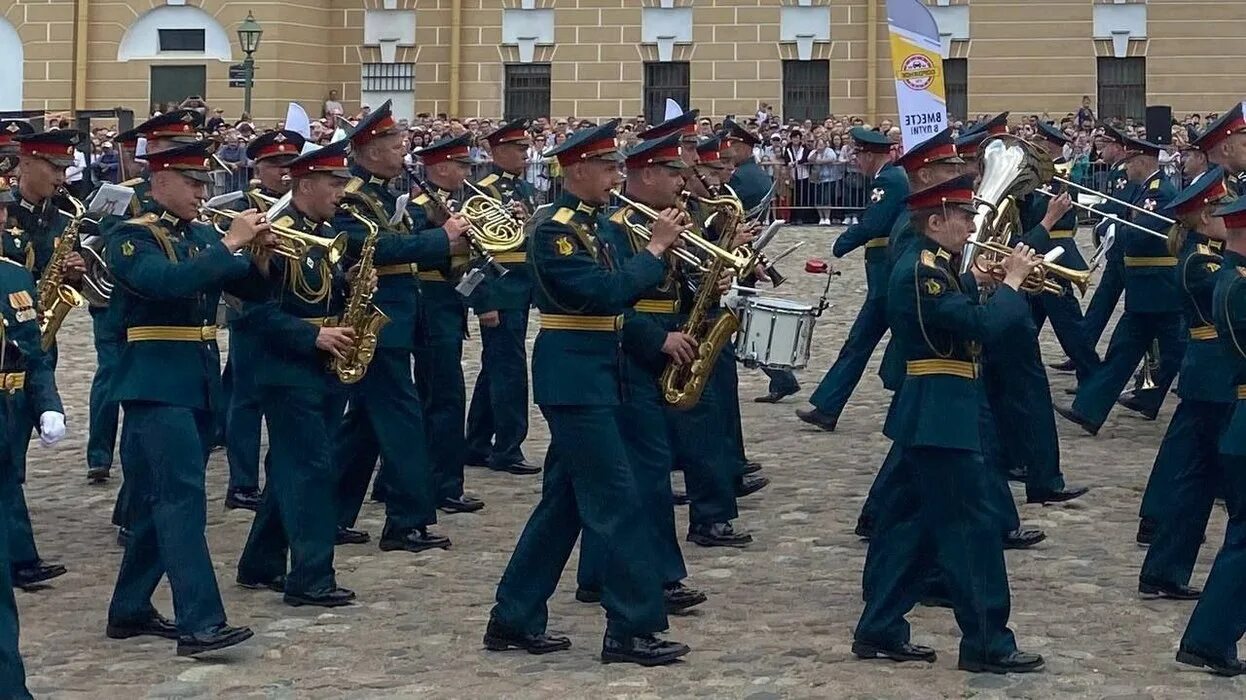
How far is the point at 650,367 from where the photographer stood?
30.5 ft

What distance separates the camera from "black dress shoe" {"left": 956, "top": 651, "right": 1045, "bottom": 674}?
324 inches

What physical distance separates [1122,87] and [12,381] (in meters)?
31.4

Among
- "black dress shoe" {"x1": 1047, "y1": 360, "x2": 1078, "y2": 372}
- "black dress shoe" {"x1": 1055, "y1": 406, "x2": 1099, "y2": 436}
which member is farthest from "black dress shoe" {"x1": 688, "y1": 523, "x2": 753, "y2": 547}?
"black dress shoe" {"x1": 1047, "y1": 360, "x2": 1078, "y2": 372}

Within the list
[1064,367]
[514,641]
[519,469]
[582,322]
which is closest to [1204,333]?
[582,322]

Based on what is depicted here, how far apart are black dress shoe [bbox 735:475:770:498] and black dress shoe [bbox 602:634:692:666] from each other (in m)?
3.72

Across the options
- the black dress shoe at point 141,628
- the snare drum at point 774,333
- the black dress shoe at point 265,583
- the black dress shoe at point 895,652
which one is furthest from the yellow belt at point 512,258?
the black dress shoe at point 895,652

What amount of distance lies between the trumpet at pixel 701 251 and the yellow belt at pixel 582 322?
1.61 feet

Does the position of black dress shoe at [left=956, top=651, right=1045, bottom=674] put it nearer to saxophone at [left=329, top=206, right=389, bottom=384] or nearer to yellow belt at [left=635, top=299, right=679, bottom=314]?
yellow belt at [left=635, top=299, right=679, bottom=314]

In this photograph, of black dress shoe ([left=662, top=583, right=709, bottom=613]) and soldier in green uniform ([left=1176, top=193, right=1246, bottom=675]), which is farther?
black dress shoe ([left=662, top=583, right=709, bottom=613])

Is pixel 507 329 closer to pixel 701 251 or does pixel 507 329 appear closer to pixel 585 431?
pixel 701 251

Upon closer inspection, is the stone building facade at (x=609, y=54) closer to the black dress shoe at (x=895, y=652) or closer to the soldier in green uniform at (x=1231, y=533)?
the soldier in green uniform at (x=1231, y=533)

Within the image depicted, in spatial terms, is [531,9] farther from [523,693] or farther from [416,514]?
[523,693]

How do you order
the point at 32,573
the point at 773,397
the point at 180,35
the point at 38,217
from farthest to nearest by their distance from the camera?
the point at 180,35
the point at 773,397
the point at 38,217
the point at 32,573

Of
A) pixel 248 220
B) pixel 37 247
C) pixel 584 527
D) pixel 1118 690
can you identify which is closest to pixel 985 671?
pixel 1118 690
